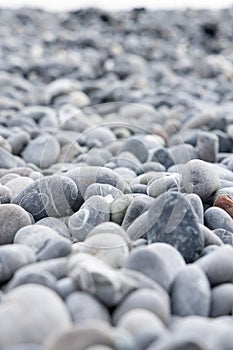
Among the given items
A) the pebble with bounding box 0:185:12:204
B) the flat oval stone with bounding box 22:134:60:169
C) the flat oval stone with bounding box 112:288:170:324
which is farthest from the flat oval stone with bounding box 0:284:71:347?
the flat oval stone with bounding box 22:134:60:169

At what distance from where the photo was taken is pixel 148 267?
3.64 feet

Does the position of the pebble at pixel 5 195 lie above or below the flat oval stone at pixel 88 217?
below

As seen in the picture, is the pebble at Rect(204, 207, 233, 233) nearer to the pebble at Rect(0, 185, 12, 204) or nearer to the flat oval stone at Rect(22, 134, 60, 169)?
the pebble at Rect(0, 185, 12, 204)

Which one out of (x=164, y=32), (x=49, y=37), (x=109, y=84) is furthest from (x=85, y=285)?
(x=164, y=32)

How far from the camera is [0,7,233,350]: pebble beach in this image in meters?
0.90

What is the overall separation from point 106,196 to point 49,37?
15.8 ft

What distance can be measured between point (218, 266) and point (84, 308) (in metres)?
0.32

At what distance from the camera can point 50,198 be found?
1.55 metres

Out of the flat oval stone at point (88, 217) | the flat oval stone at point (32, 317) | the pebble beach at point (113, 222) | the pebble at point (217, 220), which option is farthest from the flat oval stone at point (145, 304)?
the pebble at point (217, 220)

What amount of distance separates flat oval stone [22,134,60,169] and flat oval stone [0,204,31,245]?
803 mm

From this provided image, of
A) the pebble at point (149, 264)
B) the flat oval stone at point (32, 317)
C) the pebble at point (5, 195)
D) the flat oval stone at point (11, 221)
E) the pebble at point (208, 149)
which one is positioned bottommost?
the pebble at point (208, 149)

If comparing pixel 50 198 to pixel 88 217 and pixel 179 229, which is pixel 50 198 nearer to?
pixel 88 217

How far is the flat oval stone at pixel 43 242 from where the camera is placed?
1.20 m

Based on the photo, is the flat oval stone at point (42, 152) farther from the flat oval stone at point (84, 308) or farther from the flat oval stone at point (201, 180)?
the flat oval stone at point (84, 308)
